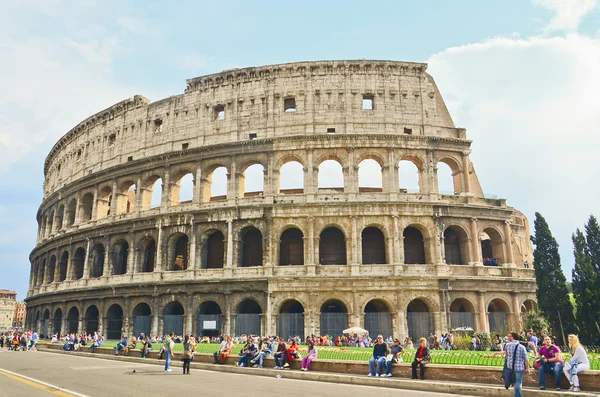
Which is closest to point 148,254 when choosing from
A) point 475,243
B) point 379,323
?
point 379,323

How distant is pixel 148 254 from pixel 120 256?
97.1 inches

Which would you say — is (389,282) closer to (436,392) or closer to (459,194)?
(459,194)

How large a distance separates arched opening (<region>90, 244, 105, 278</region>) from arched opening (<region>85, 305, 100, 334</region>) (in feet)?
8.43

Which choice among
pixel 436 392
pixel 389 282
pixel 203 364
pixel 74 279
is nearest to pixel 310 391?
pixel 436 392

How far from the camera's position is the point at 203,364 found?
57.0ft

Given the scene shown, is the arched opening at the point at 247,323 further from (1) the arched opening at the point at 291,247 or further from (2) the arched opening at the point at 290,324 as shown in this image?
(1) the arched opening at the point at 291,247

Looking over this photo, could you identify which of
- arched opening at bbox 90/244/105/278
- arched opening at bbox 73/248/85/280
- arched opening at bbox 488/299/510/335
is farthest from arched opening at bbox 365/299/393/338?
arched opening at bbox 73/248/85/280

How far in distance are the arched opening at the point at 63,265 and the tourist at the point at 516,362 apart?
3726 cm

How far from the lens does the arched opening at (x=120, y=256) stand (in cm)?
3372

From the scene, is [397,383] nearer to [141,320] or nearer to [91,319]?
[141,320]

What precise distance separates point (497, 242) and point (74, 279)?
32.2m

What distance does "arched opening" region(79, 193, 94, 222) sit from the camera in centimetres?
3784

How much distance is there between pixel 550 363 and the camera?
995 centimetres

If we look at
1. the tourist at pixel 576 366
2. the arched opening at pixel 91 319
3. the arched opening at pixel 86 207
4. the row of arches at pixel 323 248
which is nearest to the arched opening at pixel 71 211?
the arched opening at pixel 86 207
